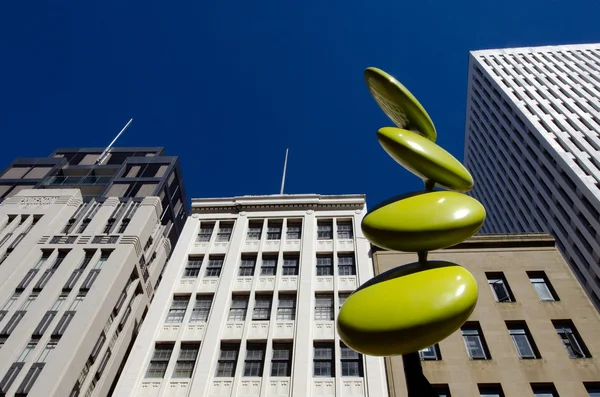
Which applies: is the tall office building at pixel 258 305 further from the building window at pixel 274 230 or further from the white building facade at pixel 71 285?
the white building facade at pixel 71 285

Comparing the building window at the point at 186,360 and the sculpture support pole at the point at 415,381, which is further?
the building window at the point at 186,360

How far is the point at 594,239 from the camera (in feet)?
135

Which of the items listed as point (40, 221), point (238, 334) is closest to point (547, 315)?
point (238, 334)

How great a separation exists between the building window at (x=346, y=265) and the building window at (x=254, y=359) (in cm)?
679

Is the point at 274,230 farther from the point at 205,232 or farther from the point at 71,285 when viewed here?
the point at 71,285

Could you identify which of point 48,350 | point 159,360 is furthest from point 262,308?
point 48,350

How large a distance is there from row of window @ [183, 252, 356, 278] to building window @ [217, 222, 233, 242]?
2.05m

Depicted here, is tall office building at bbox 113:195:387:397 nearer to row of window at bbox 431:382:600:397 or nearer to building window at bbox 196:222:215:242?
building window at bbox 196:222:215:242

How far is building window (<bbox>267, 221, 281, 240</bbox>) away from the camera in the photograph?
29.2 meters

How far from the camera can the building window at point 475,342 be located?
18078 millimetres

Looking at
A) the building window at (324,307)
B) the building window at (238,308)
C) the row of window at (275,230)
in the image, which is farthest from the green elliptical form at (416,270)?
the row of window at (275,230)

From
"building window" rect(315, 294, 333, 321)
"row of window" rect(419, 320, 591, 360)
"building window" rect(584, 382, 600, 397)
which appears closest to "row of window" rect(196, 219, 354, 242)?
"building window" rect(315, 294, 333, 321)

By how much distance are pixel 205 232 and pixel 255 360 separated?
38.6ft

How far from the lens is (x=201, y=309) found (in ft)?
78.1
